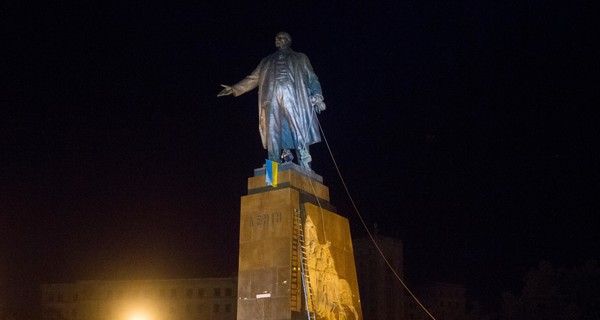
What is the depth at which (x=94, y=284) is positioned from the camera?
78.5 metres

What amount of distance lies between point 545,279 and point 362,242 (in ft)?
150

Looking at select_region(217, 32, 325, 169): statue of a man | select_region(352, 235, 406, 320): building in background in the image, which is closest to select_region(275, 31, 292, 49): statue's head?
select_region(217, 32, 325, 169): statue of a man

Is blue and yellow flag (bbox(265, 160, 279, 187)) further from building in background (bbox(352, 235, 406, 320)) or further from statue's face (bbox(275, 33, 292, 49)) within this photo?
building in background (bbox(352, 235, 406, 320))

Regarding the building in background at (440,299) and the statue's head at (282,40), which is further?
the building in background at (440,299)

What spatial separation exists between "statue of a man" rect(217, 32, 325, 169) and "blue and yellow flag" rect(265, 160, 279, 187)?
53 centimetres

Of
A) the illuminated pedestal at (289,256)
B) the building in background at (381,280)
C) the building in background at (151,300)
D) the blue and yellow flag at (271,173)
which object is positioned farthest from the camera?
the building in background at (151,300)

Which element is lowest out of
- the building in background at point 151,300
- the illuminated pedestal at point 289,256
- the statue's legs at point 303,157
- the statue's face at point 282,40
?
the illuminated pedestal at point 289,256

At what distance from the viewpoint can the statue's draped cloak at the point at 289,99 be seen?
12.8m

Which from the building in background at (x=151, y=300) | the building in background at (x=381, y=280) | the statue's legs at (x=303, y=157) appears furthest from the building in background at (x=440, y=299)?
the statue's legs at (x=303, y=157)

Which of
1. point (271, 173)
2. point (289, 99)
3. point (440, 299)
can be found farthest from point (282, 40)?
point (440, 299)

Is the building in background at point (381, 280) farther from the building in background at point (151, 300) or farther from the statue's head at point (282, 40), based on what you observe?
the statue's head at point (282, 40)

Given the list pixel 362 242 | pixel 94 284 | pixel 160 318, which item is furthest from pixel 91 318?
pixel 362 242

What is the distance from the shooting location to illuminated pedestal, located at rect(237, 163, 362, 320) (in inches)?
433

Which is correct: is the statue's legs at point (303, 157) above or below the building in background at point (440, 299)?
below
